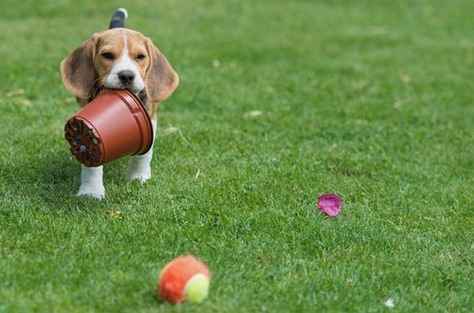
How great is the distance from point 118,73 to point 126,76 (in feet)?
0.18

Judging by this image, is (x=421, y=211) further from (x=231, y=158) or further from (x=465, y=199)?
(x=231, y=158)

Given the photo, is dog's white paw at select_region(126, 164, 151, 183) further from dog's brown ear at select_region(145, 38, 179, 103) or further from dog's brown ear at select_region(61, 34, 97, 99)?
dog's brown ear at select_region(61, 34, 97, 99)

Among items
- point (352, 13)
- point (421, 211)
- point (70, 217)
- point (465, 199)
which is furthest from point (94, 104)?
point (352, 13)

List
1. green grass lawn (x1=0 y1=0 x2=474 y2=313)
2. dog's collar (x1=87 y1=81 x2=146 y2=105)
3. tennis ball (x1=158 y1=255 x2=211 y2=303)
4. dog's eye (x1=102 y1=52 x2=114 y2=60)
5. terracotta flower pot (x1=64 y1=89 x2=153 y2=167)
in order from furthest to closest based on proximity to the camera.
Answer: dog's collar (x1=87 y1=81 x2=146 y2=105) < dog's eye (x1=102 y1=52 x2=114 y2=60) < terracotta flower pot (x1=64 y1=89 x2=153 y2=167) < green grass lawn (x1=0 y1=0 x2=474 y2=313) < tennis ball (x1=158 y1=255 x2=211 y2=303)

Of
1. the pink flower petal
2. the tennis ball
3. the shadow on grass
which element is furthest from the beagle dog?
the tennis ball

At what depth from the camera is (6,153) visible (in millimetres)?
5992

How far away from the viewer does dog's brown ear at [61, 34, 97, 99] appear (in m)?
5.26

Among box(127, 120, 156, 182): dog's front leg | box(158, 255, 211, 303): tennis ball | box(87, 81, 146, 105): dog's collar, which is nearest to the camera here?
box(158, 255, 211, 303): tennis ball

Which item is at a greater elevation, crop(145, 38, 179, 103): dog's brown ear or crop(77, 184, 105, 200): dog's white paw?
crop(145, 38, 179, 103): dog's brown ear

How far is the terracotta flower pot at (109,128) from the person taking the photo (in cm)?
466

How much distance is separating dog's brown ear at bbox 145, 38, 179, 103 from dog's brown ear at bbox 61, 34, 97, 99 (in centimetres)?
38

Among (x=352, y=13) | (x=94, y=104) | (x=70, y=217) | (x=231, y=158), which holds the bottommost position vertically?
(x=352, y=13)

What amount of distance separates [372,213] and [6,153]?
9.30ft

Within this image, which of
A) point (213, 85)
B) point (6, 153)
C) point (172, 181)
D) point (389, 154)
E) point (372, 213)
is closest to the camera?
point (372, 213)
